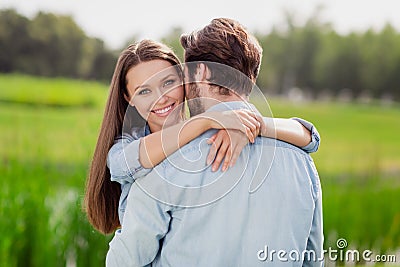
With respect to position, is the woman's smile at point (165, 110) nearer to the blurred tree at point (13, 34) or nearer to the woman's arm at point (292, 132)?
the woman's arm at point (292, 132)

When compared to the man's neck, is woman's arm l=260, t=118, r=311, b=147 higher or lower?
lower

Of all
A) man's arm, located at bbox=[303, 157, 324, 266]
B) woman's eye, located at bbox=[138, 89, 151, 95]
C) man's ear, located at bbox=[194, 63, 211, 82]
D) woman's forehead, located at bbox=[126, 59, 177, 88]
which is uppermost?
man's ear, located at bbox=[194, 63, 211, 82]

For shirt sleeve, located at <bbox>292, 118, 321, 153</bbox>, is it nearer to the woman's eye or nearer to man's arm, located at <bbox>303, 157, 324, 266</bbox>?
man's arm, located at <bbox>303, 157, 324, 266</bbox>

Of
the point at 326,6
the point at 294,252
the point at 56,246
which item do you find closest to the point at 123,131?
the point at 294,252

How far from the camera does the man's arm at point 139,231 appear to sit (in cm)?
101

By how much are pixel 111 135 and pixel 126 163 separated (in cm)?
15

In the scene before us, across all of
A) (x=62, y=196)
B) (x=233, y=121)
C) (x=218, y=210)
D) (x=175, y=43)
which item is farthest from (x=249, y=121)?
(x=62, y=196)

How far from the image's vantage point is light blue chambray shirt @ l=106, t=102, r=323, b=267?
1.01 meters

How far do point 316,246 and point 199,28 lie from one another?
0.42 m

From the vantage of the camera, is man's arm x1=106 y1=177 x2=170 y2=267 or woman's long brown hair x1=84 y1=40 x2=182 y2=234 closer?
man's arm x1=106 y1=177 x2=170 y2=267

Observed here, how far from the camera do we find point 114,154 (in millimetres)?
1141

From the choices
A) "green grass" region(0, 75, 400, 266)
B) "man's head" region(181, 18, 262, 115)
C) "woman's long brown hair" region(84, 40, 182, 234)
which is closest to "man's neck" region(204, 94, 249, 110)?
"man's head" region(181, 18, 262, 115)

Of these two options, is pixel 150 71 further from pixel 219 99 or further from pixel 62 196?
pixel 62 196

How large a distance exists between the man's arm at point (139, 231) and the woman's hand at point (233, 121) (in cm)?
15
